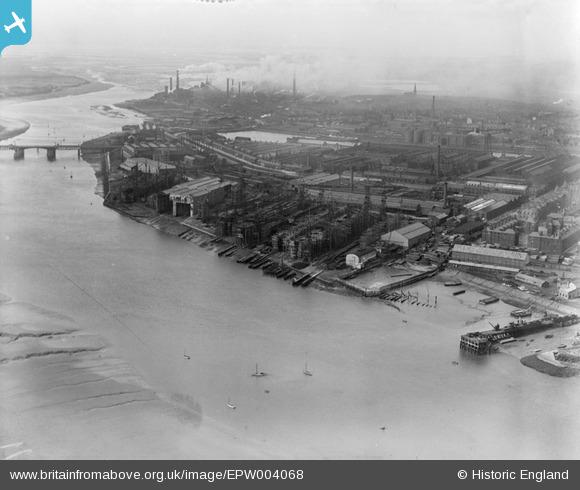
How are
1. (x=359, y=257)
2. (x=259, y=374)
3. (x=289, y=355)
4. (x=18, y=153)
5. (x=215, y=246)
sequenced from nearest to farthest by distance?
(x=259, y=374) → (x=289, y=355) → (x=359, y=257) → (x=215, y=246) → (x=18, y=153)

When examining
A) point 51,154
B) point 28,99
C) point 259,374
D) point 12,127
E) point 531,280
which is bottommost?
point 259,374

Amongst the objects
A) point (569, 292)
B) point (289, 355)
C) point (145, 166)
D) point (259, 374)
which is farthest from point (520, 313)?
point (145, 166)

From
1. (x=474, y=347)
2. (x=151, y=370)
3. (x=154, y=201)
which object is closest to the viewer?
(x=151, y=370)

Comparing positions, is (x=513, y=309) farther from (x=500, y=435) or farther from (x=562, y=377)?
(x=500, y=435)

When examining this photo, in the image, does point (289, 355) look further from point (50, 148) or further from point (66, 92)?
point (66, 92)

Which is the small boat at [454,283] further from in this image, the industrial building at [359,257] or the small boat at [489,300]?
the industrial building at [359,257]

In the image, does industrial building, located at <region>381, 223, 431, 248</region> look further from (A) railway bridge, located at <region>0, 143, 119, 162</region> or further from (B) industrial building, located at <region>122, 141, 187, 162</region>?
(A) railway bridge, located at <region>0, 143, 119, 162</region>

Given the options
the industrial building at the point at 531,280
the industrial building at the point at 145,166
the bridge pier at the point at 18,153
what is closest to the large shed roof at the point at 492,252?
the industrial building at the point at 531,280

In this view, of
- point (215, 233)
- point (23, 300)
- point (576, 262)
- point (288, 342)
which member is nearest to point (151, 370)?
point (288, 342)
